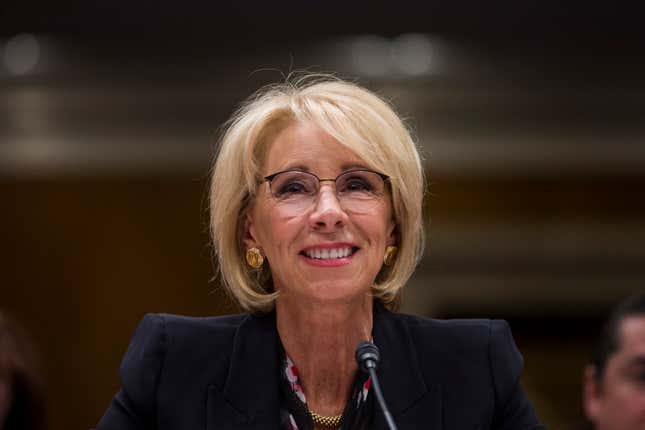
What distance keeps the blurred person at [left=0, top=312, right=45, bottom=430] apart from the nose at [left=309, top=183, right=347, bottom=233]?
0.80 metres

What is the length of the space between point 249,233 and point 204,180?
356 cm

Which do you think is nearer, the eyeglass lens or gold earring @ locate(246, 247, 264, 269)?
the eyeglass lens

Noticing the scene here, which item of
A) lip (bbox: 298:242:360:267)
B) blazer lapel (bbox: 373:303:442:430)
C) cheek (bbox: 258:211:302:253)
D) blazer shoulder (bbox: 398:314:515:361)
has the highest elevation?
cheek (bbox: 258:211:302:253)

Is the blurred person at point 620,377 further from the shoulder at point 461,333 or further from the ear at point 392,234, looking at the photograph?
the ear at point 392,234

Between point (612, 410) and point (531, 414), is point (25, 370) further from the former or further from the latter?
point (612, 410)

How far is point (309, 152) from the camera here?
1731mm

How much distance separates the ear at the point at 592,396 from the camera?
147 cm

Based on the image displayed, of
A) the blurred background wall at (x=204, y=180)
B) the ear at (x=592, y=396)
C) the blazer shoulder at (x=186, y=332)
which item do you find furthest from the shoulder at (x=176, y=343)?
the blurred background wall at (x=204, y=180)

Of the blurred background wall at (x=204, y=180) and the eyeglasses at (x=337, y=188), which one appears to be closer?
the eyeglasses at (x=337, y=188)

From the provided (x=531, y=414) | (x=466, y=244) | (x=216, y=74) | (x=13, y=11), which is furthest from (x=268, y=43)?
(x=531, y=414)

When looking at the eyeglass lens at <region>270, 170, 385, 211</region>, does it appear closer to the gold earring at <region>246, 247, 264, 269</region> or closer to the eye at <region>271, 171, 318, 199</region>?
the eye at <region>271, 171, 318, 199</region>

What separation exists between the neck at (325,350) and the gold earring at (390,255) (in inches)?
3.8

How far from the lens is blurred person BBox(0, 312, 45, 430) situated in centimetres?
202

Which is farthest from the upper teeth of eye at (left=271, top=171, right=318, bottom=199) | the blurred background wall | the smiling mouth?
the blurred background wall
